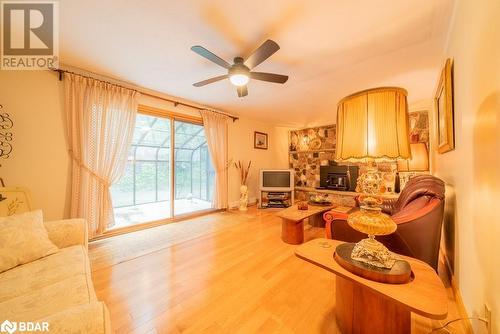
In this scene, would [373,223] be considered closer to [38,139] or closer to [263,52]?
[263,52]

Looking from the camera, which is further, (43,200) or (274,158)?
(274,158)

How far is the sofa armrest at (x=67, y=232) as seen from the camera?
1.45 m

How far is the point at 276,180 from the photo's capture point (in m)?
4.45

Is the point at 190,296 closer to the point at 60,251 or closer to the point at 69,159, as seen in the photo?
the point at 60,251

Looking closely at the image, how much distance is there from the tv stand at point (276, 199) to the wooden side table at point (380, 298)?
3173 millimetres

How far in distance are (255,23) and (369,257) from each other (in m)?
1.92

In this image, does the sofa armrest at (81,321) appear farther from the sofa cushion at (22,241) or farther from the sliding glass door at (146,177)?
the sliding glass door at (146,177)

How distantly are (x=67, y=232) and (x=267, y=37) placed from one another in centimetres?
245

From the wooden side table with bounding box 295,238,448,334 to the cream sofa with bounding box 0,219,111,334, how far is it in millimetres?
1002

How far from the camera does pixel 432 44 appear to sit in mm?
1847

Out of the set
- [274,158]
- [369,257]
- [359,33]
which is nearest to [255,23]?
[359,33]

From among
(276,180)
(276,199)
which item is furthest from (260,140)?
(276,199)

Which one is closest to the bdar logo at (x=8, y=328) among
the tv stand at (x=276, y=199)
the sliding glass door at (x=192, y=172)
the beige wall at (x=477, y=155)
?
the beige wall at (x=477, y=155)

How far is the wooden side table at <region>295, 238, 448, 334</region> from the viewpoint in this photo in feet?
2.42
